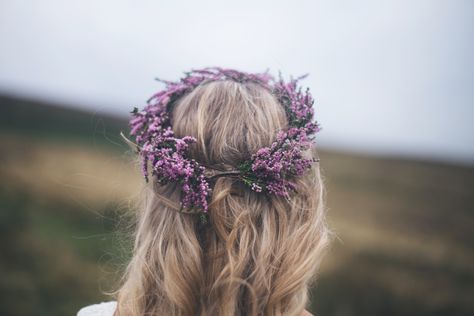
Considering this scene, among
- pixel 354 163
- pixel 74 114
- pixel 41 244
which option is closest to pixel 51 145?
pixel 74 114

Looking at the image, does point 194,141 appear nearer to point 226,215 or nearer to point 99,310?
point 226,215

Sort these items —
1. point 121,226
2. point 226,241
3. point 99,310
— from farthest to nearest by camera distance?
point 121,226 < point 99,310 < point 226,241

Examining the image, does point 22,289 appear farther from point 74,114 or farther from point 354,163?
point 354,163

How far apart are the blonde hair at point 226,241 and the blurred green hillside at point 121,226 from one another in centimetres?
118

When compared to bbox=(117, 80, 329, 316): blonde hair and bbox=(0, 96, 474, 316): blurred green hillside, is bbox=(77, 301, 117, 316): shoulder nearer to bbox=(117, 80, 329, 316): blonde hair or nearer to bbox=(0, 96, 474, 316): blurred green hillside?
bbox=(117, 80, 329, 316): blonde hair

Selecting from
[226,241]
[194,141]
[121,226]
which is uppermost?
[194,141]

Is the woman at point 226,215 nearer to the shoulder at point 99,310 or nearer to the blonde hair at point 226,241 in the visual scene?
the blonde hair at point 226,241

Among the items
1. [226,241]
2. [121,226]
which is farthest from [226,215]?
[121,226]

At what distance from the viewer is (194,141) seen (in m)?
2.20

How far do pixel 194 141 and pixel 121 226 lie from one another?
3642 millimetres

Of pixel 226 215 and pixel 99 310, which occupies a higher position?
pixel 226 215

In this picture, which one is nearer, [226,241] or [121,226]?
[226,241]

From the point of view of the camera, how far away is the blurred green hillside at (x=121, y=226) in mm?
7846

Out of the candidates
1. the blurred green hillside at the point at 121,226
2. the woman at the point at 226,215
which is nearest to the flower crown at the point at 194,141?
the woman at the point at 226,215
